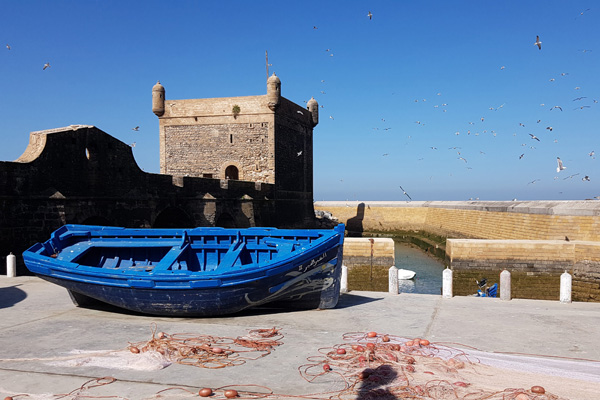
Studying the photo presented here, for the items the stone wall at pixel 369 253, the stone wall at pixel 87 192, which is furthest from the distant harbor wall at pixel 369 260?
the stone wall at pixel 87 192

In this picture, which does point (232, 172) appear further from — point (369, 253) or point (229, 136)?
point (369, 253)

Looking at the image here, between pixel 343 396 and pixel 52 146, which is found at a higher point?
pixel 52 146

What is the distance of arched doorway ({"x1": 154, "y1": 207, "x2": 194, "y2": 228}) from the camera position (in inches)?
722

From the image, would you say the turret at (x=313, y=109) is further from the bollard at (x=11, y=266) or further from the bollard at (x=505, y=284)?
the bollard at (x=505, y=284)

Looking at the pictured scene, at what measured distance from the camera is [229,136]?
2731cm

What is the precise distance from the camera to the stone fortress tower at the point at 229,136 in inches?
1057

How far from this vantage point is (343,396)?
13.0ft

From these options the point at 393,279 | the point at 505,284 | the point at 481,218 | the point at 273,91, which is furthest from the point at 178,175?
the point at 505,284

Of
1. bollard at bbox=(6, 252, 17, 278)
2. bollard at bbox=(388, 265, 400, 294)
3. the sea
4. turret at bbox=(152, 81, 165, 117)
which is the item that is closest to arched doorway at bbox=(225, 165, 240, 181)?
turret at bbox=(152, 81, 165, 117)

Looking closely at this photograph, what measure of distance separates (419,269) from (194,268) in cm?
1746

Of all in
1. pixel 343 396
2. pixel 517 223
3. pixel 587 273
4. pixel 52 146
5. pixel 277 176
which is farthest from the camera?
pixel 277 176

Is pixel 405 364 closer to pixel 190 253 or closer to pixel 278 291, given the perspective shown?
pixel 278 291

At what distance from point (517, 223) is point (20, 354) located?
75.7 feet

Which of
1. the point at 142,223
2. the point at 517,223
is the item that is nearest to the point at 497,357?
the point at 142,223
